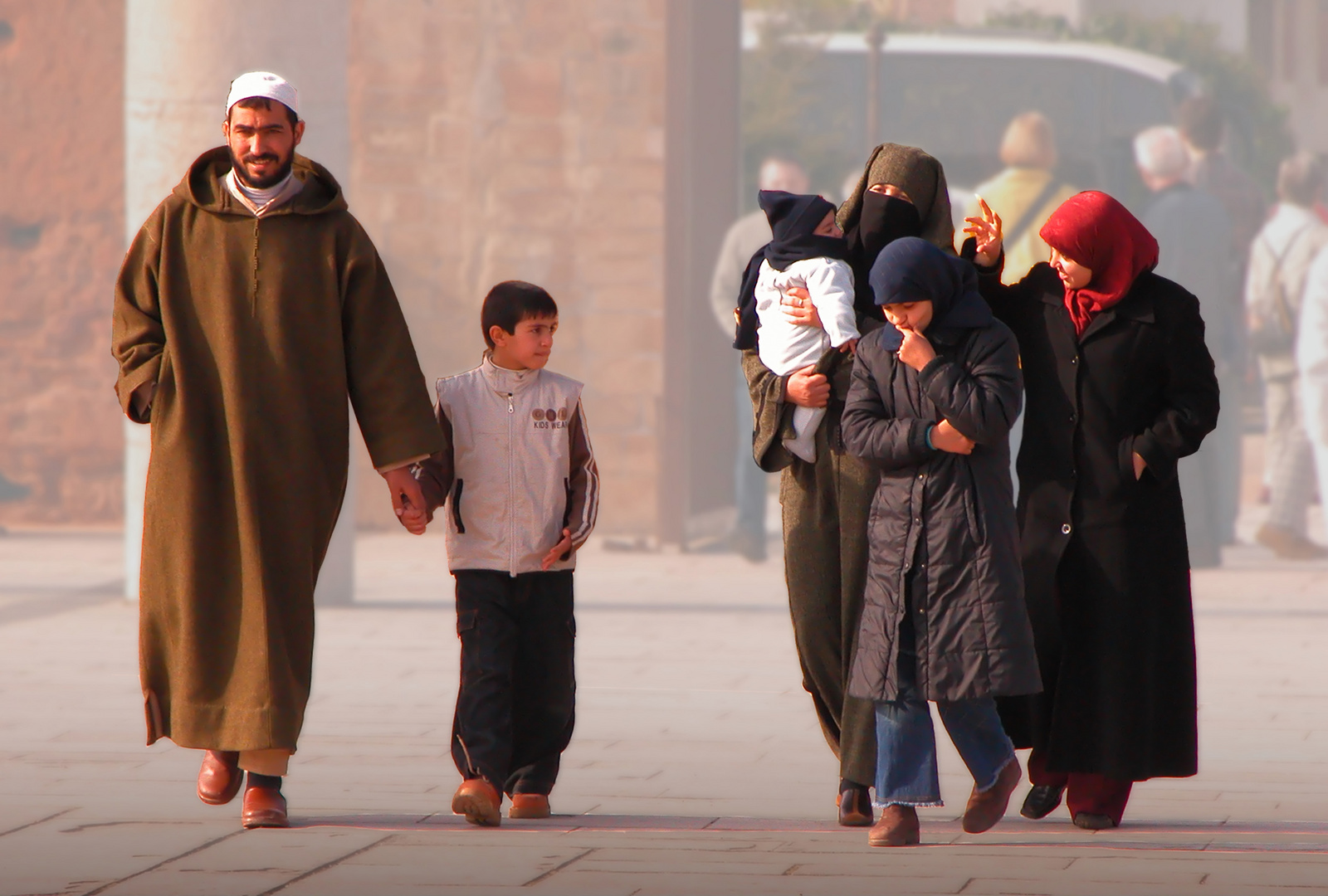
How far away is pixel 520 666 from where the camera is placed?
5.27 meters

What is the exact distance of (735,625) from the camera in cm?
949

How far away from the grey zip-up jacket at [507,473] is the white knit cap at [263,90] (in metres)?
0.72

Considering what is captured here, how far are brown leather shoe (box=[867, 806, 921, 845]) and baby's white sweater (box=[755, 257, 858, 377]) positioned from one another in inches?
38.9

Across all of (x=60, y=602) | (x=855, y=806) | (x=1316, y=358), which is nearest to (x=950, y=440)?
(x=855, y=806)

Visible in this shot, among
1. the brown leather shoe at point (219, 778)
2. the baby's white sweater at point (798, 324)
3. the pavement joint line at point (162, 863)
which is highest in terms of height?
the baby's white sweater at point (798, 324)

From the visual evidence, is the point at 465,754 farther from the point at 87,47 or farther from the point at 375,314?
the point at 87,47

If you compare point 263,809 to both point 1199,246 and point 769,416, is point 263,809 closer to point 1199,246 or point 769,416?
point 769,416

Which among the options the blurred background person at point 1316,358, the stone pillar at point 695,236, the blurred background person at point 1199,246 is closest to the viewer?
the blurred background person at point 1316,358

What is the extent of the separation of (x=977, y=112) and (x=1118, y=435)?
28.7ft

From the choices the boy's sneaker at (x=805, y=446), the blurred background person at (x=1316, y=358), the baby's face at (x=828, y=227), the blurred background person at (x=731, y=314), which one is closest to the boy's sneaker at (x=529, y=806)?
the boy's sneaker at (x=805, y=446)

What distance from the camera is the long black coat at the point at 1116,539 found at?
5.05m

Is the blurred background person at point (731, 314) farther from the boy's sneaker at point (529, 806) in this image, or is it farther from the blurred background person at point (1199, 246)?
the boy's sneaker at point (529, 806)

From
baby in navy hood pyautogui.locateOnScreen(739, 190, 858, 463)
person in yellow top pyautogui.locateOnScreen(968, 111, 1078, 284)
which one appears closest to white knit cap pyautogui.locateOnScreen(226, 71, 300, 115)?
baby in navy hood pyautogui.locateOnScreen(739, 190, 858, 463)

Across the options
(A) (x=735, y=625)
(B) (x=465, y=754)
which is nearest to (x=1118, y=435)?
(B) (x=465, y=754)
